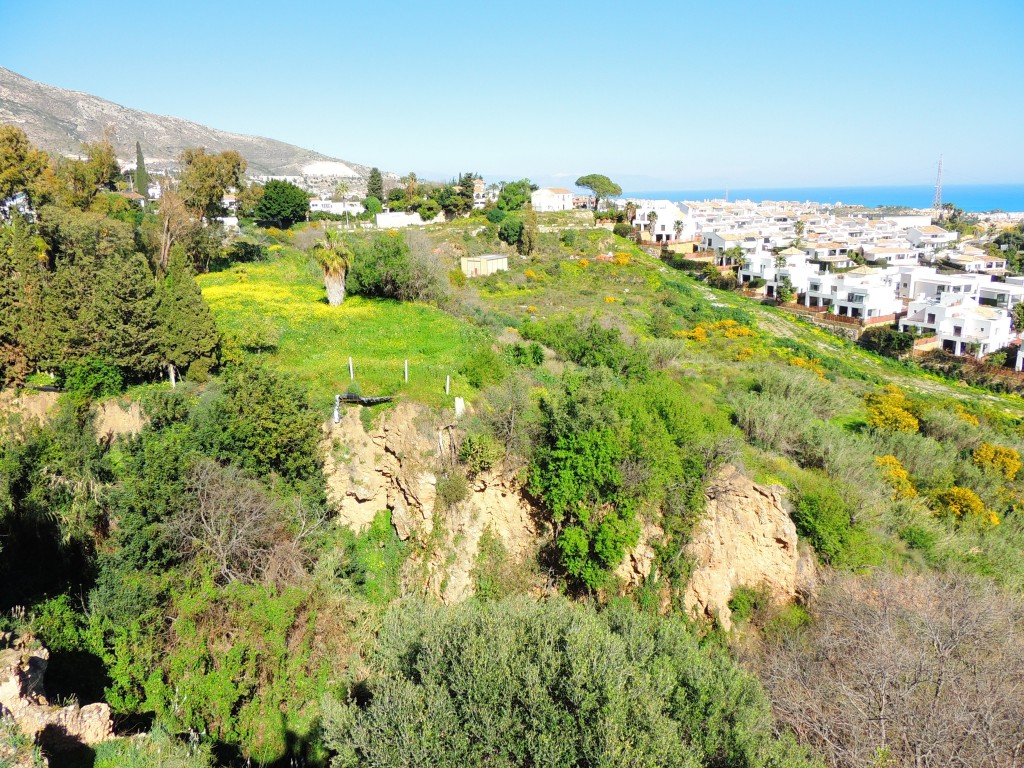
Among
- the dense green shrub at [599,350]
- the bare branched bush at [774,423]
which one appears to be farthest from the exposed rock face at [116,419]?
the bare branched bush at [774,423]

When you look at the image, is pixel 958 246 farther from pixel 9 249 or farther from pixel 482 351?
pixel 9 249

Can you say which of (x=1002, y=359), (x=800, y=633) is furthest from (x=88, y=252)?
(x=1002, y=359)

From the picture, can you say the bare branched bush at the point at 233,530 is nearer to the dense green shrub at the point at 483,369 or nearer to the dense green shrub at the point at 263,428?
the dense green shrub at the point at 263,428

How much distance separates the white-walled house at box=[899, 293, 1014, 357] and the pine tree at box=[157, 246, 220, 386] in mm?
50871

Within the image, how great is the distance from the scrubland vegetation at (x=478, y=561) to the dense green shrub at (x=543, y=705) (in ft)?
0.13

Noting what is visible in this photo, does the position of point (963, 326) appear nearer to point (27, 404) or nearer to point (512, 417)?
point (512, 417)

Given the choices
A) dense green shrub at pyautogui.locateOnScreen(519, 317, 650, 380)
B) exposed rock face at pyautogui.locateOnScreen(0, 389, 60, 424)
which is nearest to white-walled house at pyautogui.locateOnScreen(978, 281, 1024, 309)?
dense green shrub at pyautogui.locateOnScreen(519, 317, 650, 380)

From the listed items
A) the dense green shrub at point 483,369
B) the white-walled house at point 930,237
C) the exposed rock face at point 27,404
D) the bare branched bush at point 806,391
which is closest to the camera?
the exposed rock face at point 27,404

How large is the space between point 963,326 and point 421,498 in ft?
160

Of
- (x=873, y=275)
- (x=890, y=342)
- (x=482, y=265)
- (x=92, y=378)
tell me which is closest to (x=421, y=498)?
(x=92, y=378)

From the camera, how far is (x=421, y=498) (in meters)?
14.5

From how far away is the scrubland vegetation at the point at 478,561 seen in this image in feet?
26.9

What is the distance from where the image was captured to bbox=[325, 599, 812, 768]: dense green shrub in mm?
7301

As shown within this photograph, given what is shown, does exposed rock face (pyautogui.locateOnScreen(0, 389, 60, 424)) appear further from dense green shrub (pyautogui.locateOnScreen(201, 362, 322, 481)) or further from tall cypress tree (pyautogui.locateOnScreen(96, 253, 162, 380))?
dense green shrub (pyautogui.locateOnScreen(201, 362, 322, 481))
